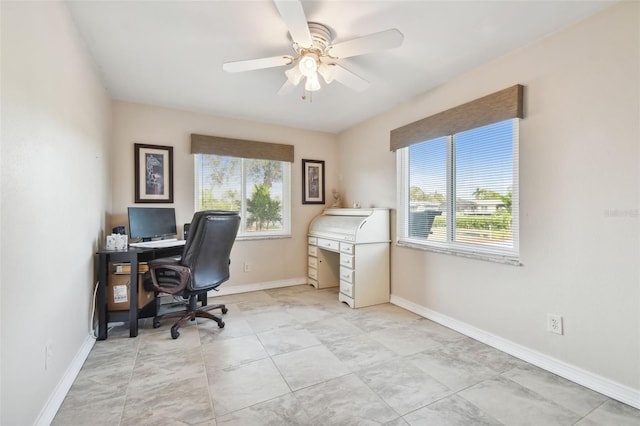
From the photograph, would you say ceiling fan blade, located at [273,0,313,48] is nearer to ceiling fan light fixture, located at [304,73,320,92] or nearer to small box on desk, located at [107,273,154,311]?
ceiling fan light fixture, located at [304,73,320,92]

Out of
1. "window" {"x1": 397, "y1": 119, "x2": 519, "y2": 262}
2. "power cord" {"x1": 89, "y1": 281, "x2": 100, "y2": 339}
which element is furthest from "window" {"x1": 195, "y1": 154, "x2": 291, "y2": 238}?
"window" {"x1": 397, "y1": 119, "x2": 519, "y2": 262}

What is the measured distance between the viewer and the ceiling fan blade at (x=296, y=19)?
1.44m

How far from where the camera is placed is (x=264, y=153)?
13.3ft

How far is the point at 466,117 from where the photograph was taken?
8.54 feet

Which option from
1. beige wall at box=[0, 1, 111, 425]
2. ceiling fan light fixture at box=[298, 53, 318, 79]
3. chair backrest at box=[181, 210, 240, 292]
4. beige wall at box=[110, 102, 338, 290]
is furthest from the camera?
beige wall at box=[110, 102, 338, 290]

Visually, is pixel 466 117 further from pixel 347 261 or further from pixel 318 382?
pixel 318 382

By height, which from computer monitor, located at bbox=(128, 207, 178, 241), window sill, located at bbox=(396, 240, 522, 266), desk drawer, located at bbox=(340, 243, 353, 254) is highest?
computer monitor, located at bbox=(128, 207, 178, 241)

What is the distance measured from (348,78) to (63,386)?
2.77 metres

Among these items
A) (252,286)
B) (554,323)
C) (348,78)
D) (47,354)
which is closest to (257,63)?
(348,78)

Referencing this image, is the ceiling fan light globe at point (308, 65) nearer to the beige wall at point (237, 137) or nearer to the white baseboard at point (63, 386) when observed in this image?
the beige wall at point (237, 137)

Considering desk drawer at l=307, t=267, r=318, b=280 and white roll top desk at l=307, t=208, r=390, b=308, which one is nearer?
white roll top desk at l=307, t=208, r=390, b=308

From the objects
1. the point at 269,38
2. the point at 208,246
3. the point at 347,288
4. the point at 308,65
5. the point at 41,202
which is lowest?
the point at 347,288

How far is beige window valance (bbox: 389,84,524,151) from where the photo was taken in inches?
88.3

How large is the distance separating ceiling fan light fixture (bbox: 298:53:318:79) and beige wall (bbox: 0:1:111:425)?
1.38m
